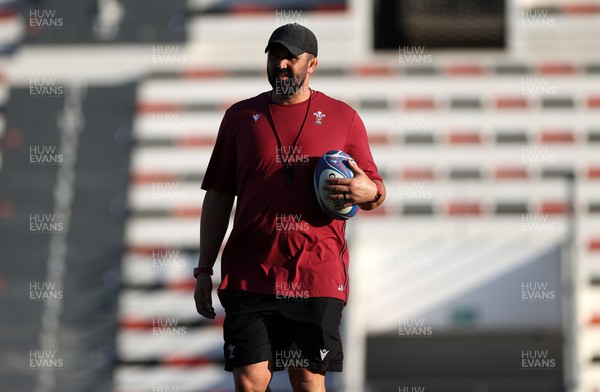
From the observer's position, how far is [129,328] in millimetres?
11156

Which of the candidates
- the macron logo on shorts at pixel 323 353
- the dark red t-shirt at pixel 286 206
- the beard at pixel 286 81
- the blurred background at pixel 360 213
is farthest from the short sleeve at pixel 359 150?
the blurred background at pixel 360 213

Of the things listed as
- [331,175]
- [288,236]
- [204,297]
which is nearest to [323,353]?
[288,236]

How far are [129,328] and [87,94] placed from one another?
9.07ft

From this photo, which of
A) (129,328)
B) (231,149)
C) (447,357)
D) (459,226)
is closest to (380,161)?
(459,226)

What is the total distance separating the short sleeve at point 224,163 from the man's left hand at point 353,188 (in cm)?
56

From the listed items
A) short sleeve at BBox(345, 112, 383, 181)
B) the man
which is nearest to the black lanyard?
the man

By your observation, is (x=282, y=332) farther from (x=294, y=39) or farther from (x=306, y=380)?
(x=294, y=39)

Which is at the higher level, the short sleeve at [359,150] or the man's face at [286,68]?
the man's face at [286,68]

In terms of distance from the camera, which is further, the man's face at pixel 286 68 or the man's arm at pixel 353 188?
the man's face at pixel 286 68

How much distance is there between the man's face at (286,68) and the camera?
4.33 metres

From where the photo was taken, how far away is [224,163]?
4.60 meters

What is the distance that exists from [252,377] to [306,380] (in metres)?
0.21

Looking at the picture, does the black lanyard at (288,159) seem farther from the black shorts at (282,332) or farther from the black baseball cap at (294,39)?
the black shorts at (282,332)

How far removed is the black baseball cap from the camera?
429 cm
